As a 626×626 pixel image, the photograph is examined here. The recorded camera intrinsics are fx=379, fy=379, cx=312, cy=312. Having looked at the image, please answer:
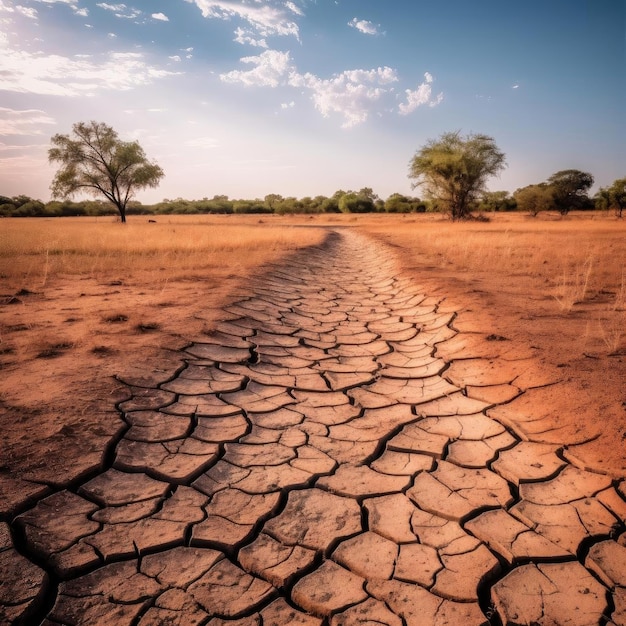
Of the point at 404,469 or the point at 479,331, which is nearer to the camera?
the point at 404,469

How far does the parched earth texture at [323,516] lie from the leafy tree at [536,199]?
1516 inches

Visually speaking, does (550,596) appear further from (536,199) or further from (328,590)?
(536,199)

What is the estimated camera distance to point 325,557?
134 centimetres

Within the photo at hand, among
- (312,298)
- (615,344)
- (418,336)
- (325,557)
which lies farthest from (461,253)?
(325,557)

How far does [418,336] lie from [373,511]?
2.43 m

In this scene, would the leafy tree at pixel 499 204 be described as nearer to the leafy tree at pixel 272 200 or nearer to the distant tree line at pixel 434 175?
the distant tree line at pixel 434 175

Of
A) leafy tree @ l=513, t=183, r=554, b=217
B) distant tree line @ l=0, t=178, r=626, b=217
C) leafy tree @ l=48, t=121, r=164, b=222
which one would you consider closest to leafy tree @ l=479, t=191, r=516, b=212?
distant tree line @ l=0, t=178, r=626, b=217

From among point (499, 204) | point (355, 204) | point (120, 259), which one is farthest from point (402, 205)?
point (120, 259)

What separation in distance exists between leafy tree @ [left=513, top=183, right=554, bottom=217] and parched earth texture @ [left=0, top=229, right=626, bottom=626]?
1516 inches

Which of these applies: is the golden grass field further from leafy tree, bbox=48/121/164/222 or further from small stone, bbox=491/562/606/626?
leafy tree, bbox=48/121/164/222

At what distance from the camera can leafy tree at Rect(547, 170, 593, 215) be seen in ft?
113

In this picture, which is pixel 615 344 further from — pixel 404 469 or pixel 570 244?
A: pixel 570 244

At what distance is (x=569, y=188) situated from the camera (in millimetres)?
34562

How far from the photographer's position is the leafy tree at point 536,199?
113ft
